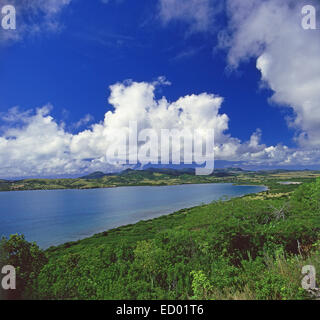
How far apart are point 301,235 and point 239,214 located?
337 centimetres

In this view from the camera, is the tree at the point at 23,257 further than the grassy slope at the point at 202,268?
Yes

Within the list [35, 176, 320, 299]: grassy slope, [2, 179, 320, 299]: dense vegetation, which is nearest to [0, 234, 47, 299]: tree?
[2, 179, 320, 299]: dense vegetation

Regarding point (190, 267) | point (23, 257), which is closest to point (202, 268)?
point (190, 267)

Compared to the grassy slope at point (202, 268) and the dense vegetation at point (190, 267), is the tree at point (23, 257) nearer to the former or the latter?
the dense vegetation at point (190, 267)

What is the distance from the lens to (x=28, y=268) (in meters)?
6.28

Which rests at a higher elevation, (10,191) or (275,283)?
(275,283)

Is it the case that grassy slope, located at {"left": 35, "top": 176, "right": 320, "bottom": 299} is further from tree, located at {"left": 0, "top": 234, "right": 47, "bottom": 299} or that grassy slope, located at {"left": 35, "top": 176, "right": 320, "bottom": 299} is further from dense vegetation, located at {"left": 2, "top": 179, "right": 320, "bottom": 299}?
tree, located at {"left": 0, "top": 234, "right": 47, "bottom": 299}

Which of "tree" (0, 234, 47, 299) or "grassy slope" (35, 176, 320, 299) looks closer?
"grassy slope" (35, 176, 320, 299)

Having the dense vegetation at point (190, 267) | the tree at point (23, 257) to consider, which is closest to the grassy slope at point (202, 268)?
the dense vegetation at point (190, 267)

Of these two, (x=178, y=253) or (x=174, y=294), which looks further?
(x=178, y=253)
